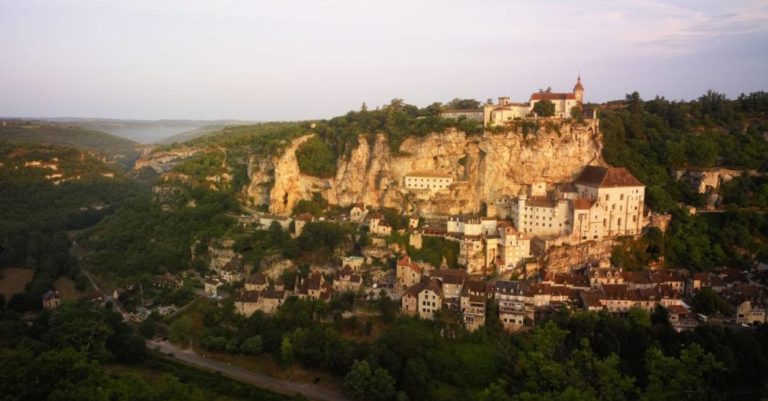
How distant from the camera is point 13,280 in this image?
44.1m

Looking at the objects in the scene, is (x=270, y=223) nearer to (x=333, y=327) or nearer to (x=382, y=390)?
(x=333, y=327)

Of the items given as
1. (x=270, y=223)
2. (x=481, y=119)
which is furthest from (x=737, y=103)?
(x=270, y=223)

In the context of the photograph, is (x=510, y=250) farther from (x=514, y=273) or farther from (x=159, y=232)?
(x=159, y=232)

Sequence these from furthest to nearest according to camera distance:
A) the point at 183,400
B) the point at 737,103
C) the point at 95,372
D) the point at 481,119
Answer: the point at 737,103 < the point at 481,119 < the point at 95,372 < the point at 183,400

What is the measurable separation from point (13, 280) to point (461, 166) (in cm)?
3698

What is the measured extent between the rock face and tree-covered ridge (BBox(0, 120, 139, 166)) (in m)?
65.0

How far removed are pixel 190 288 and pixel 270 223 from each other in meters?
7.99

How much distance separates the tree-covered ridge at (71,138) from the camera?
93.4 m

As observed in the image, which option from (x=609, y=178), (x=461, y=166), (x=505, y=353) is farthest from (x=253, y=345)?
(x=609, y=178)

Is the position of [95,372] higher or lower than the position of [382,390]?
higher

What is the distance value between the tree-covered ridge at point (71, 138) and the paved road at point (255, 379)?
70.2 metres

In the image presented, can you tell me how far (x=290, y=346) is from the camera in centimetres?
3072

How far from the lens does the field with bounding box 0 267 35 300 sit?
1649 inches

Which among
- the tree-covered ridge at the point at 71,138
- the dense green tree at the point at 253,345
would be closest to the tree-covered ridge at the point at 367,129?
the dense green tree at the point at 253,345
